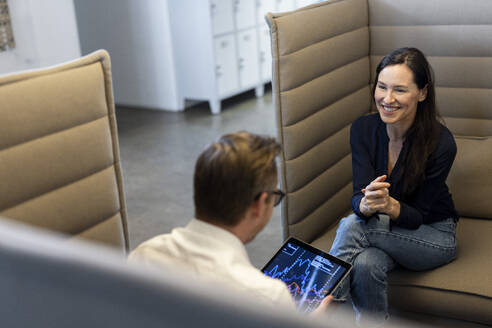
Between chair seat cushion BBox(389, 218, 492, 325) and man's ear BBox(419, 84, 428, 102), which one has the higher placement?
man's ear BBox(419, 84, 428, 102)

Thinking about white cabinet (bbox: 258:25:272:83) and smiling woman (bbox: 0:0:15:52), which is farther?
white cabinet (bbox: 258:25:272:83)

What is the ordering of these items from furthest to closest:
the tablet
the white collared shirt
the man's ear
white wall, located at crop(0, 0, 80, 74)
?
1. white wall, located at crop(0, 0, 80, 74)
2. the man's ear
3. the tablet
4. the white collared shirt

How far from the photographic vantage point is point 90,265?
42cm

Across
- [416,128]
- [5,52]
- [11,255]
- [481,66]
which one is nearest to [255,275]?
[11,255]

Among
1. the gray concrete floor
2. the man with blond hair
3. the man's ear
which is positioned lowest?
the gray concrete floor

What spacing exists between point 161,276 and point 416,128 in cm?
167

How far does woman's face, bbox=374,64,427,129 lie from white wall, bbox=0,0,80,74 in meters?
2.96

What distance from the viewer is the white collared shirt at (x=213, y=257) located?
0.94 metres

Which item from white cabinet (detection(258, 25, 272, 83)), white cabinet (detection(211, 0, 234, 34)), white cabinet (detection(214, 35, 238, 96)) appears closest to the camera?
white cabinet (detection(211, 0, 234, 34))

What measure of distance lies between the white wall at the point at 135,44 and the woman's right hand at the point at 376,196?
3.73m

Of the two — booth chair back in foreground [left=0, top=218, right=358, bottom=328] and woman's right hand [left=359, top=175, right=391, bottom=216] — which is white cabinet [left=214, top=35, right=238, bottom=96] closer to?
woman's right hand [left=359, top=175, right=391, bottom=216]

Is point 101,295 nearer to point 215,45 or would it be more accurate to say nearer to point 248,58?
point 215,45

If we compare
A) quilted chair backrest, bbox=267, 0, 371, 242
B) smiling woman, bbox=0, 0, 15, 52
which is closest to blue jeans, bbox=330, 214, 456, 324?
quilted chair backrest, bbox=267, 0, 371, 242

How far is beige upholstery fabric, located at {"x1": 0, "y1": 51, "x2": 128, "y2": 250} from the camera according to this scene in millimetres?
1339
